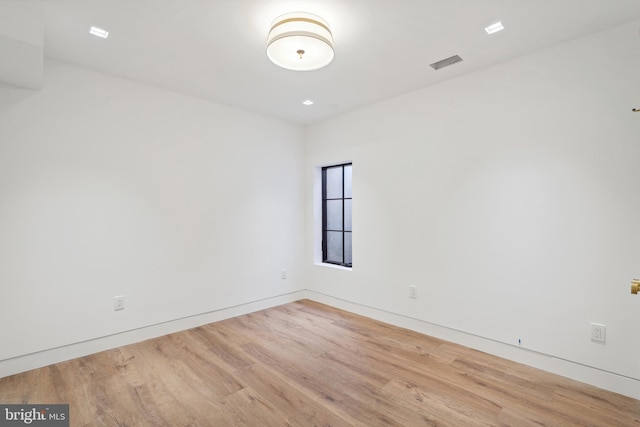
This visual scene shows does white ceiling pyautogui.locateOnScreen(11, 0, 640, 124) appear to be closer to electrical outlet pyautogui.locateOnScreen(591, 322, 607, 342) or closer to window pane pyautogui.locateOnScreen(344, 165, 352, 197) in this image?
window pane pyautogui.locateOnScreen(344, 165, 352, 197)

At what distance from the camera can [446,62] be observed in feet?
8.77

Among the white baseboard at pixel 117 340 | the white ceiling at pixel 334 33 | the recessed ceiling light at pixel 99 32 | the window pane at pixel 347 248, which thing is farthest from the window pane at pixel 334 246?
the recessed ceiling light at pixel 99 32

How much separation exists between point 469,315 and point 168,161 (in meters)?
3.49

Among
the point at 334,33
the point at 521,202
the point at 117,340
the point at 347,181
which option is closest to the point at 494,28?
the point at 334,33

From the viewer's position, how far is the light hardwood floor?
6.19 feet

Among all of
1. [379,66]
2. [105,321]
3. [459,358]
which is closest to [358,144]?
[379,66]

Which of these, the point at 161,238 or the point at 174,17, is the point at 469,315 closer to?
the point at 161,238

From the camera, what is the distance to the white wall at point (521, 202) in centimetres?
215

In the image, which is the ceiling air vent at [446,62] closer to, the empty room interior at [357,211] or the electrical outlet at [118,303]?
the empty room interior at [357,211]

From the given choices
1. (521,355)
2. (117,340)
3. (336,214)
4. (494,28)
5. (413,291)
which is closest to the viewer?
(494,28)

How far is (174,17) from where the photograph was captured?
6.72 ft

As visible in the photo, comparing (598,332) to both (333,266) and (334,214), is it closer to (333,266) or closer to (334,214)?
(333,266)

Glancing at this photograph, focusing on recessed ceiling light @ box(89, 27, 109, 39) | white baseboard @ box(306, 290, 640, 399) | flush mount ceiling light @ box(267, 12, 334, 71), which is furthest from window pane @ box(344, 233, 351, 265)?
recessed ceiling light @ box(89, 27, 109, 39)

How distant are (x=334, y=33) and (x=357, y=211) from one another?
2.15 m
